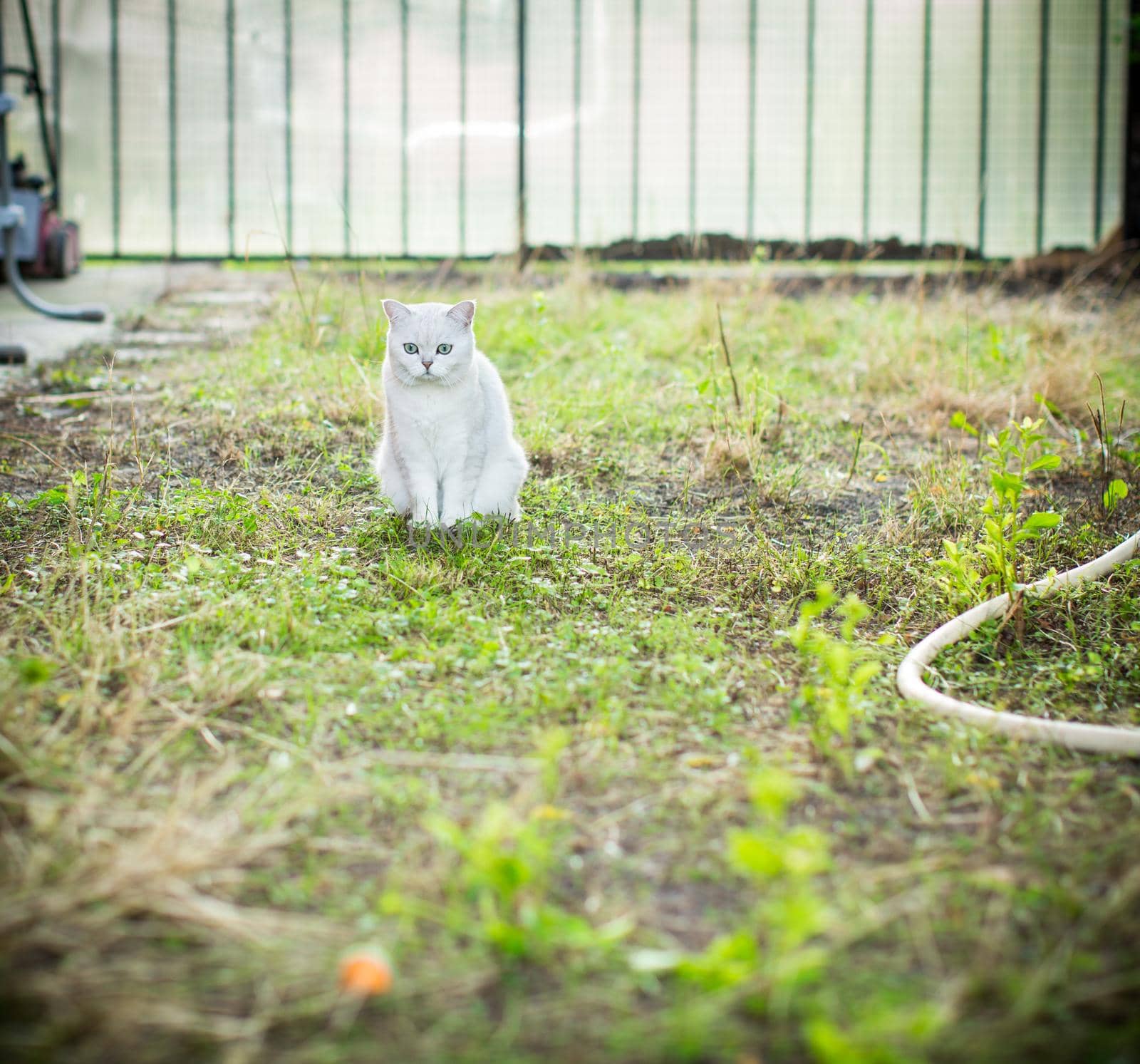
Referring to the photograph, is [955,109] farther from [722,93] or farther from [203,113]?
[203,113]

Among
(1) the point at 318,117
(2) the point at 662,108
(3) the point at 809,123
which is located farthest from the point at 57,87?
(3) the point at 809,123

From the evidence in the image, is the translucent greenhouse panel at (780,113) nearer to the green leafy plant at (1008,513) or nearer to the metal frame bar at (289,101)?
the metal frame bar at (289,101)

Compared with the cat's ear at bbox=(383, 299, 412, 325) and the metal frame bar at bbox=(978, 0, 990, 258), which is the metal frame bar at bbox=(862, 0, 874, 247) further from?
the cat's ear at bbox=(383, 299, 412, 325)

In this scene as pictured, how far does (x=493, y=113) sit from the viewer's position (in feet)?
21.9

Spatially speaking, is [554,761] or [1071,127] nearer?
[554,761]

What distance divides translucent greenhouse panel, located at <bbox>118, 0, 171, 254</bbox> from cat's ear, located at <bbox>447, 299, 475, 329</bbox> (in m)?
5.22

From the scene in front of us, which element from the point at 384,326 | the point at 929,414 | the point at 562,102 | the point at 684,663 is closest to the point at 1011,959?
the point at 684,663

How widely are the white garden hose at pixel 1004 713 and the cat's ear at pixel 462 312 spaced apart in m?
1.32

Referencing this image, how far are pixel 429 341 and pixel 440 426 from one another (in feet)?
0.70

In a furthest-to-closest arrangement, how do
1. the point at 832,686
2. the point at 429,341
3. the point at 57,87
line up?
the point at 57,87 < the point at 429,341 < the point at 832,686

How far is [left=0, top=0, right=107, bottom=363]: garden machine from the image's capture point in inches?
166

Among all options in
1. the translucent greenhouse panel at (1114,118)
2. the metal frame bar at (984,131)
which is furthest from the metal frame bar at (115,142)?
the translucent greenhouse panel at (1114,118)

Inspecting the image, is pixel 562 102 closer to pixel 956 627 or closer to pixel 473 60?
pixel 473 60

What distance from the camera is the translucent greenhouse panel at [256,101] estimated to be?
668 centimetres
